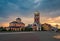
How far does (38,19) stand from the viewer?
18525 cm

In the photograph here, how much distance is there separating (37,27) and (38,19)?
9026 millimetres

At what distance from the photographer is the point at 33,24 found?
612ft

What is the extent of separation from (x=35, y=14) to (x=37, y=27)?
636 inches

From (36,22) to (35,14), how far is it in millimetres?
10251

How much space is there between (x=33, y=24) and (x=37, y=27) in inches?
255

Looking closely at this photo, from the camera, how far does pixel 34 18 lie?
18812 centimetres

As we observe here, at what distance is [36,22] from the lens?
185250mm

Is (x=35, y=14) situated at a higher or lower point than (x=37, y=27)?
higher

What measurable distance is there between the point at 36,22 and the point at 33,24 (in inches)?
164

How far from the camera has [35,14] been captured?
190 m

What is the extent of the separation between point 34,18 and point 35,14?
16.8ft

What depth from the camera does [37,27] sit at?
183 metres
